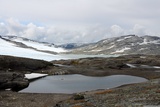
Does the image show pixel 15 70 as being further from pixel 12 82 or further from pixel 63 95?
pixel 63 95

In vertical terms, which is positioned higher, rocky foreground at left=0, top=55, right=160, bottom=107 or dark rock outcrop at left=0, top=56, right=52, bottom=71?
dark rock outcrop at left=0, top=56, right=52, bottom=71

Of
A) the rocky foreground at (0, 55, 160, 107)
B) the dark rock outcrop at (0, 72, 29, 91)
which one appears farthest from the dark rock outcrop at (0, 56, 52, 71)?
the dark rock outcrop at (0, 72, 29, 91)

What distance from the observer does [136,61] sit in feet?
432

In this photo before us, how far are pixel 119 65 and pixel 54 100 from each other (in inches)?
2568

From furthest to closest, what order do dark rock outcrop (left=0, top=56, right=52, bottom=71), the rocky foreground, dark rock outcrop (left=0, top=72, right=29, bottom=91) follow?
dark rock outcrop (left=0, top=56, right=52, bottom=71), dark rock outcrop (left=0, top=72, right=29, bottom=91), the rocky foreground

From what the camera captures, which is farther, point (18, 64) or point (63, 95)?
point (18, 64)

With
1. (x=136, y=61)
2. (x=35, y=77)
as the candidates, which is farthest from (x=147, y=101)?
(x=136, y=61)

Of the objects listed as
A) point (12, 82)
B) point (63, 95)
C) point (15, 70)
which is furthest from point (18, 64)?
point (63, 95)

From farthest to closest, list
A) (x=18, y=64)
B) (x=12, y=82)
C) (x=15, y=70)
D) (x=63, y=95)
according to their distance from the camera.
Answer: (x=18, y=64)
(x=15, y=70)
(x=12, y=82)
(x=63, y=95)

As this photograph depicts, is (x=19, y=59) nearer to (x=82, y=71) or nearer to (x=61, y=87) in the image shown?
(x=82, y=71)

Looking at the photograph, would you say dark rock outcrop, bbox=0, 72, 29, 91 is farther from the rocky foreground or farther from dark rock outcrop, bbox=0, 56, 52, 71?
dark rock outcrop, bbox=0, 56, 52, 71

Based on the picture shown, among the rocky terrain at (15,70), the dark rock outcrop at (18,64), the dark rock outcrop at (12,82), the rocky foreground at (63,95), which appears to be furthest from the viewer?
the dark rock outcrop at (18,64)

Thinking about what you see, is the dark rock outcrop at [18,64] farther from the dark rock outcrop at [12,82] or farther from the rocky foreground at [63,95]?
the dark rock outcrop at [12,82]

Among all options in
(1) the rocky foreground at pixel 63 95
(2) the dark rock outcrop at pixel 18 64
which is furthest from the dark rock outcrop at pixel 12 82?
(2) the dark rock outcrop at pixel 18 64
